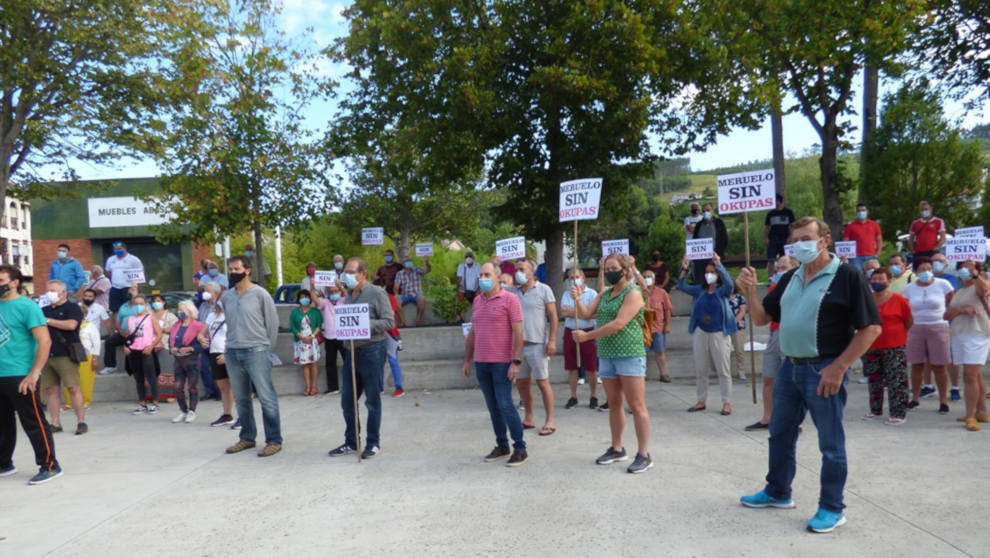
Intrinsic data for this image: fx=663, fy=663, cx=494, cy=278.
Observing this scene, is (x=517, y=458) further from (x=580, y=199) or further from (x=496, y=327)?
(x=580, y=199)

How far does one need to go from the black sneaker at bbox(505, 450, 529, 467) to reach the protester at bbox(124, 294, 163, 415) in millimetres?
6725

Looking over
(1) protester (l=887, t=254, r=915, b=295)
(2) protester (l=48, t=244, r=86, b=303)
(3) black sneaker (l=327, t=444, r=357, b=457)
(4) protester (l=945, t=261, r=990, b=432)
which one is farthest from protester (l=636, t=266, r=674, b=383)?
(2) protester (l=48, t=244, r=86, b=303)

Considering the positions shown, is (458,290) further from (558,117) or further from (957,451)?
(957,451)

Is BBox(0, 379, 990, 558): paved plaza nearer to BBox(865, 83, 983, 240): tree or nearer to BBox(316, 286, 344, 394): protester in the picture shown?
BBox(316, 286, 344, 394): protester

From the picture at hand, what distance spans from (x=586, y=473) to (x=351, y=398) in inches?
105

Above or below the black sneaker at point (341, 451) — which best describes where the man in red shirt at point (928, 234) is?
above

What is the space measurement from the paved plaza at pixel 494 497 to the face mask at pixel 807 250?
1786 millimetres

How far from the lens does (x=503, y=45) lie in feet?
43.5

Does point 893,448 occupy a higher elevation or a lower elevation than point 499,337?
lower

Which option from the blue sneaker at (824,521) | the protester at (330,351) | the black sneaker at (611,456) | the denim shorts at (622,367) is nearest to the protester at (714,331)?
the black sneaker at (611,456)

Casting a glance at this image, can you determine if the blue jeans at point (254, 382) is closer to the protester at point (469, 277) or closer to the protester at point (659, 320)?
the protester at point (659, 320)

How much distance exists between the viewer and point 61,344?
27.4 ft

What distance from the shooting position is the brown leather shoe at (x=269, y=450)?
7.07 meters

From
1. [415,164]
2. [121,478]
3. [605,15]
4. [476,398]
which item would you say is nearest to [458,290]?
[415,164]
